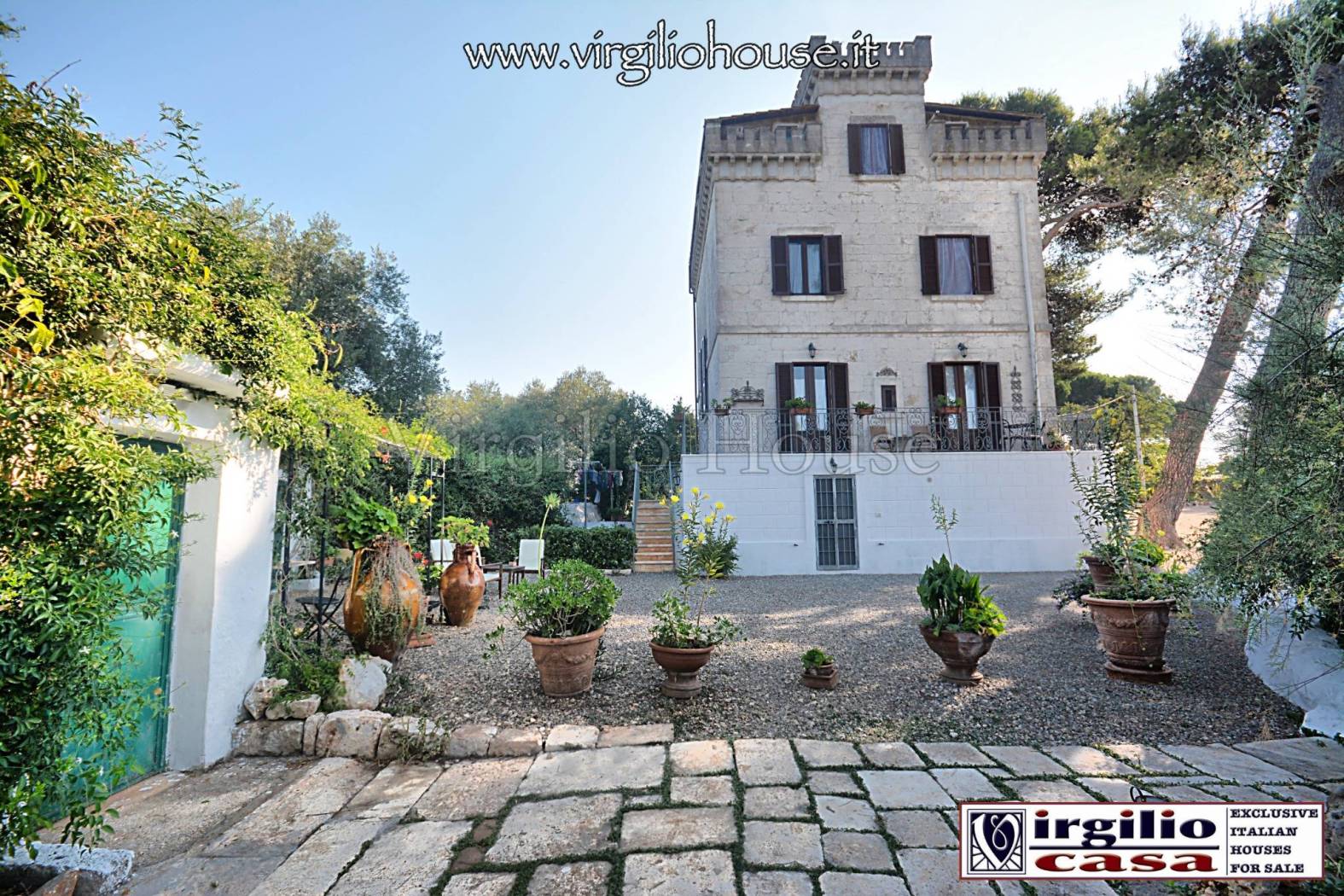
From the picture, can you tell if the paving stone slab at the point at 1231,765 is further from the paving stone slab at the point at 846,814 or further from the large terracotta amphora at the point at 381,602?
the large terracotta amphora at the point at 381,602

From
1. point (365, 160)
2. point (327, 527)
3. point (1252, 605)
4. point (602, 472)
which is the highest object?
point (365, 160)

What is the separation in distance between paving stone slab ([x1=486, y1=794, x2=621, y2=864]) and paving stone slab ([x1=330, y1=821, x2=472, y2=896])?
18cm

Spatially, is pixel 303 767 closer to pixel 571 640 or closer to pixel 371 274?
pixel 571 640

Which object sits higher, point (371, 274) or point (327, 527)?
point (371, 274)

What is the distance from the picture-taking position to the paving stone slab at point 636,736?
10.8ft

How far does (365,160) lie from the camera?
7594 millimetres

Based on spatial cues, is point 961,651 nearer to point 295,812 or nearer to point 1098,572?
point 1098,572

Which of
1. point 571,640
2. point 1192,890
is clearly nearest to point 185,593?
point 571,640

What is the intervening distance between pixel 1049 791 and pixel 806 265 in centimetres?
1201

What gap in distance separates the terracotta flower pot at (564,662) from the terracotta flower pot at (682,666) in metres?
0.48

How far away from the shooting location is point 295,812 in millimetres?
2631

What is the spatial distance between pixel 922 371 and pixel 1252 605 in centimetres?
1051

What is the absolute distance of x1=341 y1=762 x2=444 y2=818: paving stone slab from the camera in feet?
8.61

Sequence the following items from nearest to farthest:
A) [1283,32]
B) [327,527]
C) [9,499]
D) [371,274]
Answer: [9,499] < [1283,32] < [327,527] < [371,274]
